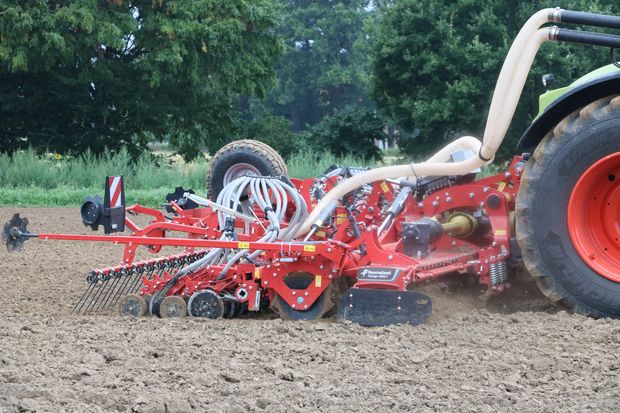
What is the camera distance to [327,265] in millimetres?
6645

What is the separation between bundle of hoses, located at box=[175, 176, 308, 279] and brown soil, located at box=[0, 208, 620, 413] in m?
0.55

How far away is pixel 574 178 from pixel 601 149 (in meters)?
0.23

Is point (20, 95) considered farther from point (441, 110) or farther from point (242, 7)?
point (441, 110)

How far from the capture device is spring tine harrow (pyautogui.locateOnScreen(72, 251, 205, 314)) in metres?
7.23

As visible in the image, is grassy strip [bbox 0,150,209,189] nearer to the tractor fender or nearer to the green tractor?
the tractor fender

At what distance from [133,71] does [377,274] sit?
61.6 ft

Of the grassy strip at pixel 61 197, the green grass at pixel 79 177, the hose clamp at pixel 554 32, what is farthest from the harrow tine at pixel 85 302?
the green grass at pixel 79 177

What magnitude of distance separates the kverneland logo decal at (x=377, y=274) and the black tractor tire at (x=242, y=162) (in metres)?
2.26

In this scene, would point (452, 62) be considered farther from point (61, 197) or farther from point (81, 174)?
point (61, 197)

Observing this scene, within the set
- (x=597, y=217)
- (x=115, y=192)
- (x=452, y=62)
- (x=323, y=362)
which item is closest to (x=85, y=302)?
(x=115, y=192)

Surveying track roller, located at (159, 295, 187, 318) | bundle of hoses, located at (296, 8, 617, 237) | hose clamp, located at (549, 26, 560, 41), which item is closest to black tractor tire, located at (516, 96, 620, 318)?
bundle of hoses, located at (296, 8, 617, 237)

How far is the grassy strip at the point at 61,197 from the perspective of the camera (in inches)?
639

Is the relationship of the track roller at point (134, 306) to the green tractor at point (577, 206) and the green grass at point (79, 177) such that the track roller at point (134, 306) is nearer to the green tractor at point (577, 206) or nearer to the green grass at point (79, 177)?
the green tractor at point (577, 206)

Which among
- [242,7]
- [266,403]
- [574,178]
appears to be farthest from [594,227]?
[242,7]
